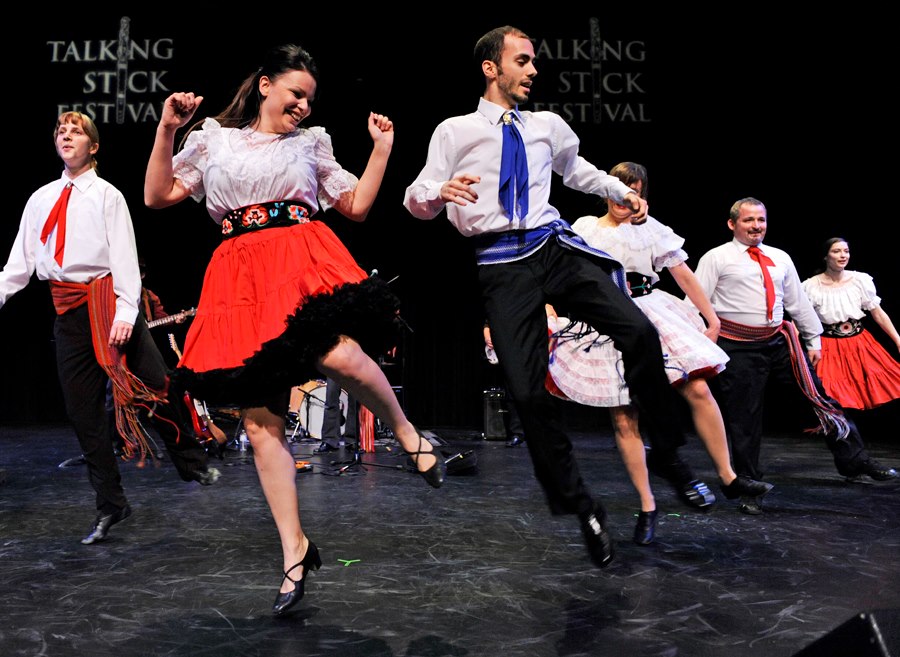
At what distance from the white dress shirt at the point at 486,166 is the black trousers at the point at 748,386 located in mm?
1843

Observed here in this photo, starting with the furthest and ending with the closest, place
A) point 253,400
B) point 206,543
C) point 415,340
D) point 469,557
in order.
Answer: point 415,340
point 206,543
point 469,557
point 253,400

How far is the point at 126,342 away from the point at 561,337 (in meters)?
1.75

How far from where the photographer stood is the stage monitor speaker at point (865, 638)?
132 cm

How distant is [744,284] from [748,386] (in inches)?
20.5

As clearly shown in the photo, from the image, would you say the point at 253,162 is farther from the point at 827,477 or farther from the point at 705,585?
the point at 827,477

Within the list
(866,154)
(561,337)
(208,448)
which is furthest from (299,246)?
(866,154)

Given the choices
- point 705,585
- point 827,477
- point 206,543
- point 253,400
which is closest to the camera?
point 253,400

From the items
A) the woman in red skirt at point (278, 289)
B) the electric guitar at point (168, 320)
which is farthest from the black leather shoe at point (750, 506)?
the electric guitar at point (168, 320)

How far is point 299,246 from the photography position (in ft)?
7.38

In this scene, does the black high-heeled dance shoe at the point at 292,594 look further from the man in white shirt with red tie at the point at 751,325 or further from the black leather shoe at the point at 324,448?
the black leather shoe at the point at 324,448

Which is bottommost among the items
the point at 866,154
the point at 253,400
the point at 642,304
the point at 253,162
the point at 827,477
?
the point at 827,477

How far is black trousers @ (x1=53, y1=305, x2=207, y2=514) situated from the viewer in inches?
123

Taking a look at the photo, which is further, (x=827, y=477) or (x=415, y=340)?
(x=415, y=340)

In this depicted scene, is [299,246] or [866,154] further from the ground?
[866,154]
